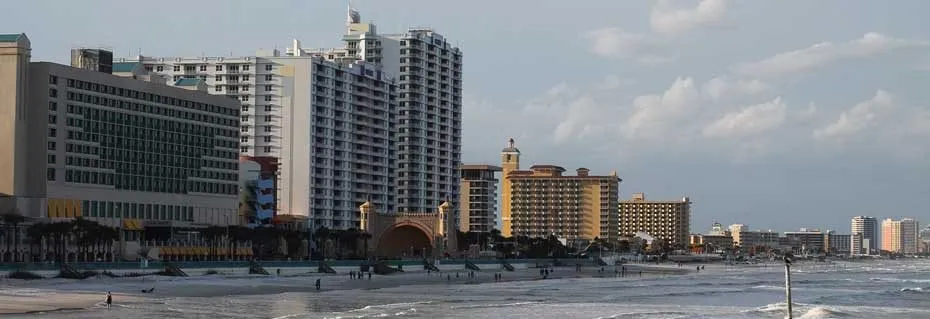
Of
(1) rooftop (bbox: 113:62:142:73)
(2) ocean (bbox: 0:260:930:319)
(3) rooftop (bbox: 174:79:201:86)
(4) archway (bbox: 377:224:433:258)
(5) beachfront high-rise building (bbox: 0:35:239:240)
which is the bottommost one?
(2) ocean (bbox: 0:260:930:319)

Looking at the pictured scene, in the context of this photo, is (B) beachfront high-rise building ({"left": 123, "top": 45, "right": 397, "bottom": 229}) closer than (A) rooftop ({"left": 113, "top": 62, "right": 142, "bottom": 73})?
No

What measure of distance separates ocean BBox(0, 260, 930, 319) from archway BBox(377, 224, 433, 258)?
61761 millimetres

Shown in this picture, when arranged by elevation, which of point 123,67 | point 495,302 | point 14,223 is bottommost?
point 495,302

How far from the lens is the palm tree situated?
11631 cm

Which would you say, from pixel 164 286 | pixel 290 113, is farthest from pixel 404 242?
pixel 164 286

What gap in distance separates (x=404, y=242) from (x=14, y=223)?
2822 inches

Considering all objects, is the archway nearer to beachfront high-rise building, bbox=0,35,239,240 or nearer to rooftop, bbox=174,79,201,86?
beachfront high-rise building, bbox=0,35,239,240

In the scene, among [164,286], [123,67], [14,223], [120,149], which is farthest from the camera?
[123,67]

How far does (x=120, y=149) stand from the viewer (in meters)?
137

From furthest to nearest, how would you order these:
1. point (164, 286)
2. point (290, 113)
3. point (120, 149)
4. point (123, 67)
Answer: point (290, 113)
point (123, 67)
point (120, 149)
point (164, 286)

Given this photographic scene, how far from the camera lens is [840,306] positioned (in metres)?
84.4

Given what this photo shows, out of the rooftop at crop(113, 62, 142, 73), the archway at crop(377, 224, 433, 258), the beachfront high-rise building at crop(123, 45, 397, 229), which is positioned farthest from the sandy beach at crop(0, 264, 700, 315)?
the beachfront high-rise building at crop(123, 45, 397, 229)

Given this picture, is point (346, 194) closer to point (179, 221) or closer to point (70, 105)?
point (179, 221)

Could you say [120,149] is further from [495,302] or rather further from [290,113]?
[495,302]
